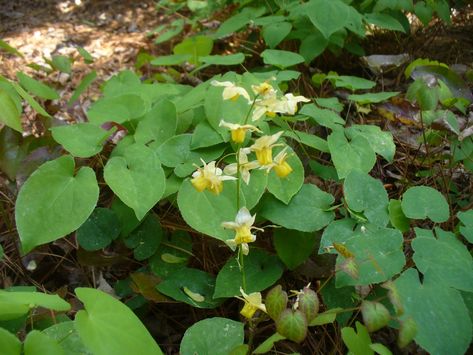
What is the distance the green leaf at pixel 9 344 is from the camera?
29.2 inches

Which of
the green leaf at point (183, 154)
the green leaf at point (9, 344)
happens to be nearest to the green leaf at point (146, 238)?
the green leaf at point (183, 154)

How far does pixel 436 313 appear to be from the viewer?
0.88m

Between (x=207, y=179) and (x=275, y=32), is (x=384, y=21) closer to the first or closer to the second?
(x=275, y=32)

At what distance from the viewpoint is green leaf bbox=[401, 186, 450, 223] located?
3.51 feet

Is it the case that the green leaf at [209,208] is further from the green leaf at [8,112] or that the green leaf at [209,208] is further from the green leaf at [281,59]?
the green leaf at [281,59]

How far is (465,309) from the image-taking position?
0.88m

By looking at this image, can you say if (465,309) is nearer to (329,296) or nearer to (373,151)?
(329,296)

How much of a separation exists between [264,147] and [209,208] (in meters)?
0.26

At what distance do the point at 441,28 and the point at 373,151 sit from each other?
147 centimetres

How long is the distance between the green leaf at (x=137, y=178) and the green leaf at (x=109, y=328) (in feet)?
0.87

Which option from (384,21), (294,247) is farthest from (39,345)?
(384,21)

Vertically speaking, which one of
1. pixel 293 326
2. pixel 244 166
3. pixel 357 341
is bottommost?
A: pixel 357 341

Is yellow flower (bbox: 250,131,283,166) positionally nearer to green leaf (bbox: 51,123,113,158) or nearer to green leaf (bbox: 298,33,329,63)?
green leaf (bbox: 51,123,113,158)

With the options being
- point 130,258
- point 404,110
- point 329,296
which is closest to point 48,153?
point 130,258
